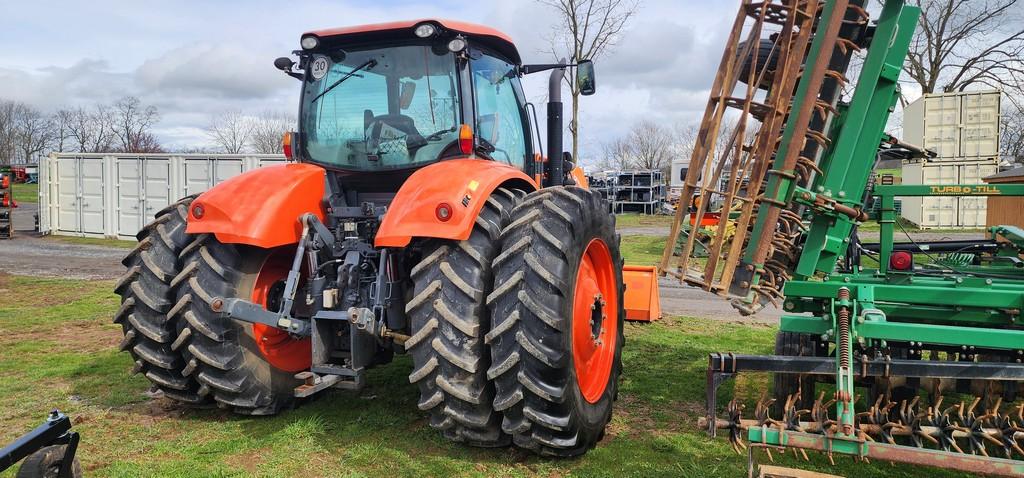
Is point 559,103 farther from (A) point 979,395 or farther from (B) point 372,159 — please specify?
(A) point 979,395

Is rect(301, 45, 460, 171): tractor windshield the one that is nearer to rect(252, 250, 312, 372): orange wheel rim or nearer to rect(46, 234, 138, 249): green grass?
rect(252, 250, 312, 372): orange wheel rim

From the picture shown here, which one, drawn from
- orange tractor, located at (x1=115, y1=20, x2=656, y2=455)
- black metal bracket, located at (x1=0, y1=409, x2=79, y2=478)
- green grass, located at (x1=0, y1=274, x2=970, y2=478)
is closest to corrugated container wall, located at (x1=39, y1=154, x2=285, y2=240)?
green grass, located at (x1=0, y1=274, x2=970, y2=478)

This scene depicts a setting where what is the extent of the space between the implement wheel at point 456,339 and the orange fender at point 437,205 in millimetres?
132

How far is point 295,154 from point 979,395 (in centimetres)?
→ 440

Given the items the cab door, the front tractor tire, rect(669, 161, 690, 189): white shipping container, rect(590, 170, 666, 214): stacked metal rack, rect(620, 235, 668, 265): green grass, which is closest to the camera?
the front tractor tire

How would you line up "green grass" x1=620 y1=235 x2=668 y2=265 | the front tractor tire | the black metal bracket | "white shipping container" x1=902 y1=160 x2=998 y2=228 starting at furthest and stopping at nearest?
"white shipping container" x1=902 y1=160 x2=998 y2=228
"green grass" x1=620 y1=235 x2=668 y2=265
the front tractor tire
the black metal bracket

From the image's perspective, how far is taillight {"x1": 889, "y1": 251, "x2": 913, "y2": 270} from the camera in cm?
477

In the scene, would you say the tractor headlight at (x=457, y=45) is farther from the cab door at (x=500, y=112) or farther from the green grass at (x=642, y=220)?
the green grass at (x=642, y=220)

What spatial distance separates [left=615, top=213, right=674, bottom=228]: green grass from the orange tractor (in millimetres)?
20028

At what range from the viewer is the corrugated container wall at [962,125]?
1814cm

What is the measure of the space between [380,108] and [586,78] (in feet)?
5.03

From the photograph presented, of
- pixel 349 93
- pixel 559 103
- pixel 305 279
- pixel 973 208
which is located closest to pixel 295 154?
pixel 349 93

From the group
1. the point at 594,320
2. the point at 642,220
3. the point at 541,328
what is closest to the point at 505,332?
the point at 541,328

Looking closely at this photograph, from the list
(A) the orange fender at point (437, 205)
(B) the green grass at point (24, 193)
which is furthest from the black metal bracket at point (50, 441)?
(B) the green grass at point (24, 193)
